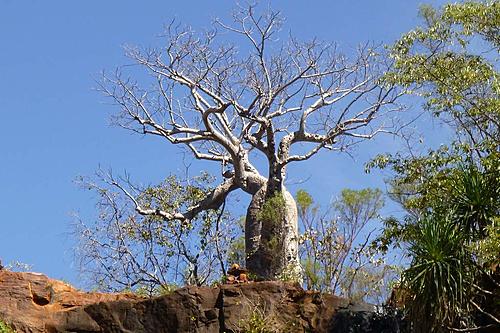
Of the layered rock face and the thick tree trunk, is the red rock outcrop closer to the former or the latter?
the layered rock face

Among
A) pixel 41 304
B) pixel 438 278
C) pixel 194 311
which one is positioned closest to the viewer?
pixel 438 278

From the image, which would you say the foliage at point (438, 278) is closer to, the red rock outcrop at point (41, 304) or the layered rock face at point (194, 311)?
the layered rock face at point (194, 311)

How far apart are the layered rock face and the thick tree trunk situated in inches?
136

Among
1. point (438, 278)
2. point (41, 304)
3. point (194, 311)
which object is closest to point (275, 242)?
point (194, 311)

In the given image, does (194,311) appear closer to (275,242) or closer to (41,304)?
(41,304)

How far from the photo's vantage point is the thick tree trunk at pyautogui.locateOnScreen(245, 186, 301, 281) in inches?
762

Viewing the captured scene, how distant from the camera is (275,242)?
63.6 ft

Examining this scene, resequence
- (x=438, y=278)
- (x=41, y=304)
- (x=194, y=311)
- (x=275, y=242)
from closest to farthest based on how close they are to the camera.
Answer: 1. (x=438, y=278)
2. (x=194, y=311)
3. (x=41, y=304)
4. (x=275, y=242)

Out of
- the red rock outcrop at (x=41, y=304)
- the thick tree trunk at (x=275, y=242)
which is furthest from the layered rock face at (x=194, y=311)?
the thick tree trunk at (x=275, y=242)

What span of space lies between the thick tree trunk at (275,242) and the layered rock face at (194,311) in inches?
136

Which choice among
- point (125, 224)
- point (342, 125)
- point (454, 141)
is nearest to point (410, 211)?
point (454, 141)

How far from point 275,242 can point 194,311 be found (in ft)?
14.0

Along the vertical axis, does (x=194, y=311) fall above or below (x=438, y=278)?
above

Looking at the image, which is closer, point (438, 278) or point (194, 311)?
point (438, 278)
